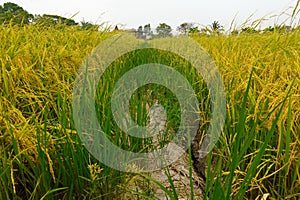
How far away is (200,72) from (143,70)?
1.06 ft

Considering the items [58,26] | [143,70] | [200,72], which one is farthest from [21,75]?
[58,26]

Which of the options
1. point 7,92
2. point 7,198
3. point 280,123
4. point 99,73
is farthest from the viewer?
point 99,73

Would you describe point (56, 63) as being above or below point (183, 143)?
above

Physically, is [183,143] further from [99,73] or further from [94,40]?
[94,40]

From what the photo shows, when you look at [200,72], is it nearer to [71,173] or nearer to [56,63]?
[56,63]

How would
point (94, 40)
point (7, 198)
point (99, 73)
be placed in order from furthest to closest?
point (94, 40) → point (99, 73) → point (7, 198)

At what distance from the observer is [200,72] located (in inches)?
63.4

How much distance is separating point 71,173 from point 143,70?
98 centimetres

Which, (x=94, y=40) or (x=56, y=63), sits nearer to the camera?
(x=56, y=63)

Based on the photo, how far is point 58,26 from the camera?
253cm

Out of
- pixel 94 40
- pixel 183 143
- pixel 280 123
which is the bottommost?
pixel 183 143

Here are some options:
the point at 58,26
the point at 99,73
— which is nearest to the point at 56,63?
the point at 99,73

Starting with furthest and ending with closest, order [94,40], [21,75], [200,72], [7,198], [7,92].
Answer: [94,40] → [200,72] → [21,75] → [7,92] → [7,198]

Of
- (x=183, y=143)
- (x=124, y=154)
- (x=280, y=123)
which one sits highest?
(x=280, y=123)
